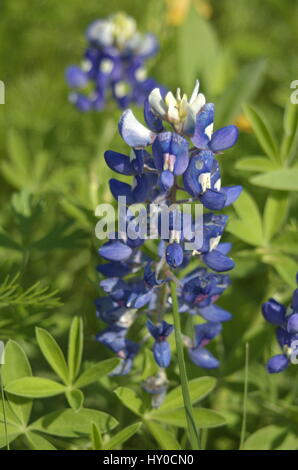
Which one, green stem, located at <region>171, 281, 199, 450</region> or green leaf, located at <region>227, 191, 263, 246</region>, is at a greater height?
green leaf, located at <region>227, 191, 263, 246</region>

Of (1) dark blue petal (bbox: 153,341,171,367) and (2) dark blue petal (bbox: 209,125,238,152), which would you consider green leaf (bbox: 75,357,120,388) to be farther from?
(2) dark blue petal (bbox: 209,125,238,152)

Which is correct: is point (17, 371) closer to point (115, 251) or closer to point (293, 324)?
point (115, 251)

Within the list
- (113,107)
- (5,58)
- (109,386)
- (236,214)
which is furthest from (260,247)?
(5,58)

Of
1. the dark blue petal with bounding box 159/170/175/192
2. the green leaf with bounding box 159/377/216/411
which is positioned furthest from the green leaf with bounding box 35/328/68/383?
the dark blue petal with bounding box 159/170/175/192

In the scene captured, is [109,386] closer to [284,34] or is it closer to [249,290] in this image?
[249,290]

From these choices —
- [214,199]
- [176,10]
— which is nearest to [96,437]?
[214,199]

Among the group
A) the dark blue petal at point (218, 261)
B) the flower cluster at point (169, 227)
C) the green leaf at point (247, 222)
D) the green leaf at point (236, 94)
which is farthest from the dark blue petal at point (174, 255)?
the green leaf at point (236, 94)

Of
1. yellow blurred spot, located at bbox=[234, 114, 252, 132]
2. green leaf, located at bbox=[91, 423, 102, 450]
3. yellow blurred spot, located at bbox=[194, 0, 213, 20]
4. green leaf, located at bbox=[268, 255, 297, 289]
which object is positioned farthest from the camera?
yellow blurred spot, located at bbox=[194, 0, 213, 20]

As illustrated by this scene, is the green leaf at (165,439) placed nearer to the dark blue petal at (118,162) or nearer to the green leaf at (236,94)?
the dark blue petal at (118,162)
